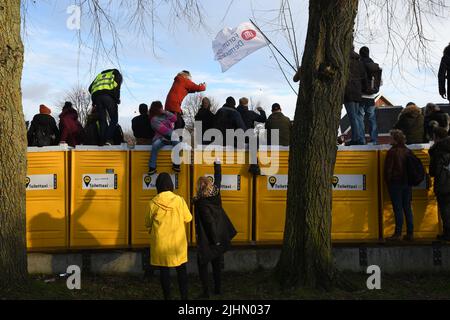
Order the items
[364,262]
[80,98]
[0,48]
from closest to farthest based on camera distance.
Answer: [0,48] < [364,262] < [80,98]

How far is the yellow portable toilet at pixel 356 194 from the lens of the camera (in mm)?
8836

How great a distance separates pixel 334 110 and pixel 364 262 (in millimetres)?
2789

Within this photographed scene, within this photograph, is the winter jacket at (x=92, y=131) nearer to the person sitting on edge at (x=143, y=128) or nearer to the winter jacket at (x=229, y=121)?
the person sitting on edge at (x=143, y=128)

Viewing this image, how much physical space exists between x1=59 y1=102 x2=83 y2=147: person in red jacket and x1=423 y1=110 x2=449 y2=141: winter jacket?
6387 mm

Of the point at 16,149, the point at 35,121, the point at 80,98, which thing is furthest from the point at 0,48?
the point at 80,98

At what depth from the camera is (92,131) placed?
30.6ft

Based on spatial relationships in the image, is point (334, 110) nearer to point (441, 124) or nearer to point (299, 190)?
point (299, 190)

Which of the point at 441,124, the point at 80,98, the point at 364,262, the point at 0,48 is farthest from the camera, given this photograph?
the point at 80,98

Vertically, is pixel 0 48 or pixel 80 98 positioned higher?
pixel 80 98

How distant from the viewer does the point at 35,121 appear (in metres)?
9.30

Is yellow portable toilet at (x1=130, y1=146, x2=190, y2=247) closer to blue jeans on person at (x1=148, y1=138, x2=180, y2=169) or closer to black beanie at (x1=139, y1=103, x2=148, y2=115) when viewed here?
blue jeans on person at (x1=148, y1=138, x2=180, y2=169)

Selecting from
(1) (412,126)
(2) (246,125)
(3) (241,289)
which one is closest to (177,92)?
(2) (246,125)

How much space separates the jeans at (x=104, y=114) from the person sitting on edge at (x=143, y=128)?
363 millimetres

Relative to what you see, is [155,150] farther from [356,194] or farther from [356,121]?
[356,121]
